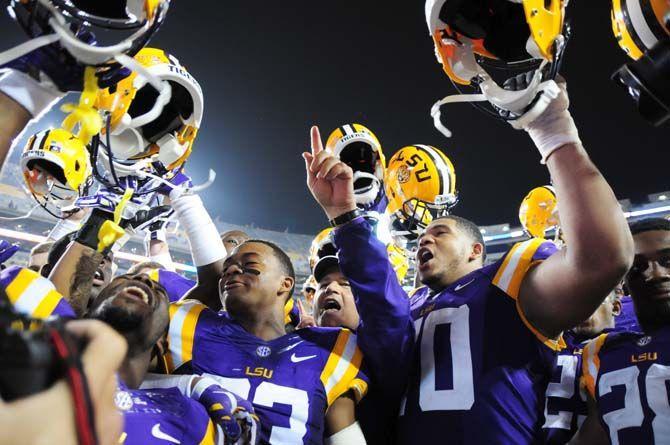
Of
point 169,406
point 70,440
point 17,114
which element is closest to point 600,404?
point 169,406

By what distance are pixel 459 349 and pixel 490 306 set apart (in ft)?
0.68

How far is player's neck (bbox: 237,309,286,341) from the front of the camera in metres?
2.49

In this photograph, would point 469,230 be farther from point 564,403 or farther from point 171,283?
point 171,283

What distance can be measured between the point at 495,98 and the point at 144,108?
1536 millimetres

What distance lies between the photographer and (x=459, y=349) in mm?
1987

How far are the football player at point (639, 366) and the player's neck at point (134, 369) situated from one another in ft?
5.82

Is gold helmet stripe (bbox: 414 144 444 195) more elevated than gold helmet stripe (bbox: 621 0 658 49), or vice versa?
gold helmet stripe (bbox: 621 0 658 49)

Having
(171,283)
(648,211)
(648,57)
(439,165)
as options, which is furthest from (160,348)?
(648,211)

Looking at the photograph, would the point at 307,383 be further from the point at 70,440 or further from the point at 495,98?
the point at 70,440

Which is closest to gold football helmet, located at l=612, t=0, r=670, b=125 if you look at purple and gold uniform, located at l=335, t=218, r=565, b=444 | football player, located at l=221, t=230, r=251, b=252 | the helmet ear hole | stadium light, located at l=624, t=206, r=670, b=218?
purple and gold uniform, located at l=335, t=218, r=565, b=444

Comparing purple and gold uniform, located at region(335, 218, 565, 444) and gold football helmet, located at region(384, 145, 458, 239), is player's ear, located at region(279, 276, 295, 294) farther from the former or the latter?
gold football helmet, located at region(384, 145, 458, 239)

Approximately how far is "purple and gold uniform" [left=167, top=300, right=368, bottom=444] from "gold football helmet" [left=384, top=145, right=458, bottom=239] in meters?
2.22

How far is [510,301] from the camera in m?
1.96

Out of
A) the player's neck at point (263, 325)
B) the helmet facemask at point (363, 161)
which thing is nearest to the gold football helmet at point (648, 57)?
the player's neck at point (263, 325)
